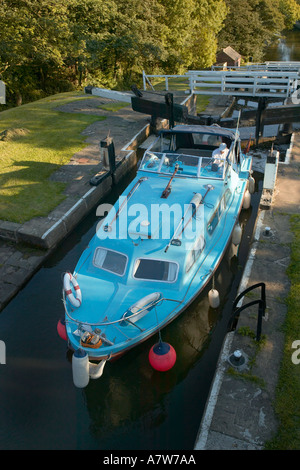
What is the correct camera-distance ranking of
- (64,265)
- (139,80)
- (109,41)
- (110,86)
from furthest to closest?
1. (139,80)
2. (110,86)
3. (109,41)
4. (64,265)

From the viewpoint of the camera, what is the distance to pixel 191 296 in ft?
29.8

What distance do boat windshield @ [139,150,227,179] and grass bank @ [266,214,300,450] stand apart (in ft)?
14.2

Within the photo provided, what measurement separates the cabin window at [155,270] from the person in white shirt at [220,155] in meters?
4.62

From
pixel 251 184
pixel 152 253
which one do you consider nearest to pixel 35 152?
pixel 251 184

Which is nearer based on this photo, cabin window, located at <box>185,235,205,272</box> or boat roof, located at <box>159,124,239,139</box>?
cabin window, located at <box>185,235,205,272</box>

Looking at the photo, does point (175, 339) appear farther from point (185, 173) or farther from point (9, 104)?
point (9, 104)

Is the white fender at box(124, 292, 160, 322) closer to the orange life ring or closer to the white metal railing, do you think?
the orange life ring

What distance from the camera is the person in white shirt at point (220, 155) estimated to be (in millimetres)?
12336

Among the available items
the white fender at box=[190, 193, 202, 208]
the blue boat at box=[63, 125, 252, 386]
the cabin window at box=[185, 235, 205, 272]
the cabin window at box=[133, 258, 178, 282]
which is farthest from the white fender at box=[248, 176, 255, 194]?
the cabin window at box=[133, 258, 178, 282]

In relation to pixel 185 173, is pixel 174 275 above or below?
below

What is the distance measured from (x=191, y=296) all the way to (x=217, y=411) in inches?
109

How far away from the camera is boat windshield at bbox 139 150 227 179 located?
12.2 meters

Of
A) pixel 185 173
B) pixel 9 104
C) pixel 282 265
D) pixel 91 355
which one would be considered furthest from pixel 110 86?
pixel 91 355

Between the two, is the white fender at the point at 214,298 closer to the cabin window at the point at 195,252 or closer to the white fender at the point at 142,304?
the cabin window at the point at 195,252
